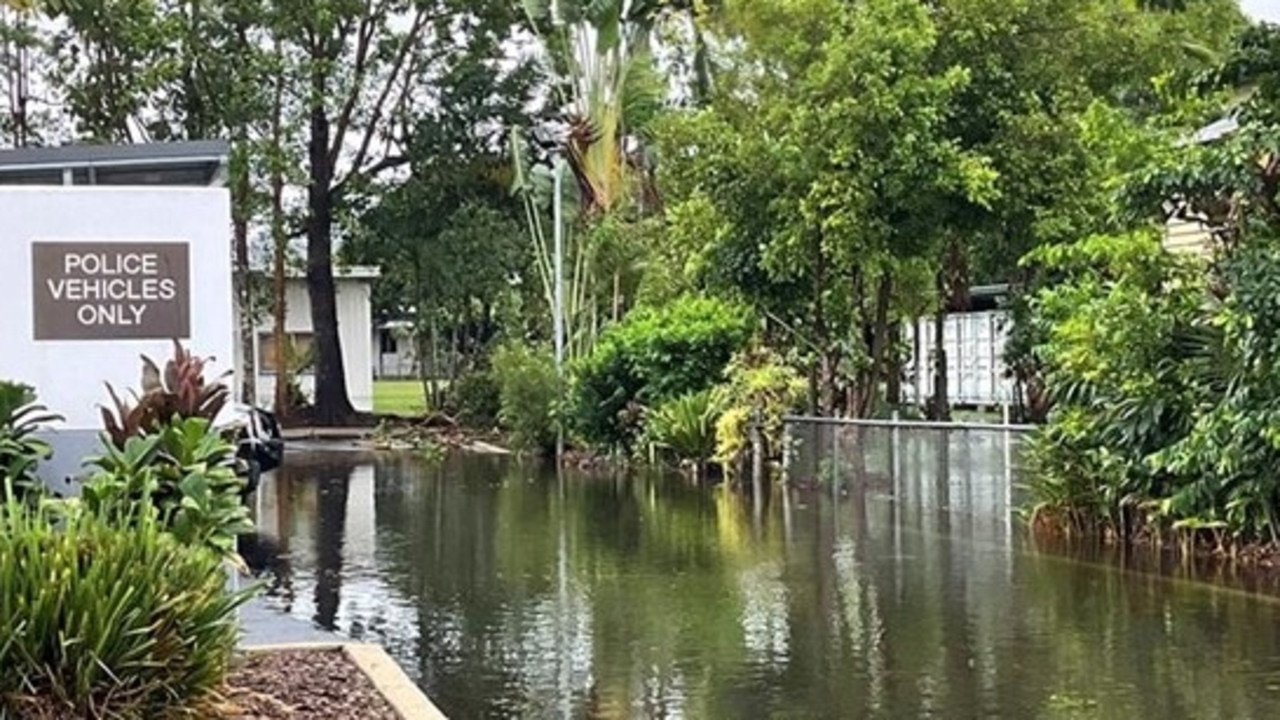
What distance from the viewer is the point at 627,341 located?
95.2ft

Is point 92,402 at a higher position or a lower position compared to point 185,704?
higher

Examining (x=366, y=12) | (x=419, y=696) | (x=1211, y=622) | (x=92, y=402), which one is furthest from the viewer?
(x=366, y=12)

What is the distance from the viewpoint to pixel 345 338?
161ft

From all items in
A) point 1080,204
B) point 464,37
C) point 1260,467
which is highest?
point 464,37

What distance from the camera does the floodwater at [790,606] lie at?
30.5 ft

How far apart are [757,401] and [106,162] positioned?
13.1 m

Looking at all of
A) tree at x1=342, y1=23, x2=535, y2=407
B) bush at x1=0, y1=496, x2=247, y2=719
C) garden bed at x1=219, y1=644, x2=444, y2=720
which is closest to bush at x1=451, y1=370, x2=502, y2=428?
tree at x1=342, y1=23, x2=535, y2=407

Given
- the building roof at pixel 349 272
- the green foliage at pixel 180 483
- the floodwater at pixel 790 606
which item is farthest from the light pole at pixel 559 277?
the green foliage at pixel 180 483

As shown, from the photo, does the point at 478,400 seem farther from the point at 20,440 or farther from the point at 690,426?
the point at 20,440

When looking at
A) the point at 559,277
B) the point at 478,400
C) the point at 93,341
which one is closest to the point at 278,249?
the point at 478,400

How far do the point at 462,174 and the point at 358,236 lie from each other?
131 inches

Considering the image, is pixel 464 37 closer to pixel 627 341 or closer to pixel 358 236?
pixel 358 236

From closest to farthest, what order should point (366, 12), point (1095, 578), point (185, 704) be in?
point (185, 704)
point (1095, 578)
point (366, 12)

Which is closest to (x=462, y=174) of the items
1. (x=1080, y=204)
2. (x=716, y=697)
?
(x=1080, y=204)
